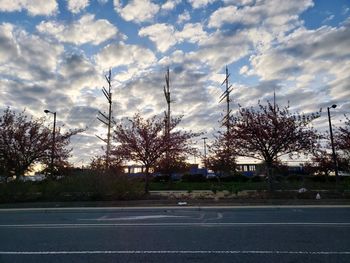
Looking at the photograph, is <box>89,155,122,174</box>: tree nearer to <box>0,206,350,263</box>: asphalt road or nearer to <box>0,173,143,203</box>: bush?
<box>0,173,143,203</box>: bush

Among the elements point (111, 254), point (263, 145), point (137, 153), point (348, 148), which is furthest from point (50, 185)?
point (348, 148)

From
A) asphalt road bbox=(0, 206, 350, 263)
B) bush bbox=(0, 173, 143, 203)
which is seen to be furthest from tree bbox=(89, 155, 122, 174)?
asphalt road bbox=(0, 206, 350, 263)

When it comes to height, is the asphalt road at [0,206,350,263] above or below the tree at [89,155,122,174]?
below

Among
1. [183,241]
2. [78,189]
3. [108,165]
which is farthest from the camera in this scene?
[108,165]

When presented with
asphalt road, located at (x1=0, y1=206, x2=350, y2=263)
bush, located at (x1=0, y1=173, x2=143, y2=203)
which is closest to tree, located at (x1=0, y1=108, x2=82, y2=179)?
bush, located at (x1=0, y1=173, x2=143, y2=203)

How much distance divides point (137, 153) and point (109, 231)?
13.3 meters

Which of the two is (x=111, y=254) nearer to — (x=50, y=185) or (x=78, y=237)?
(x=78, y=237)

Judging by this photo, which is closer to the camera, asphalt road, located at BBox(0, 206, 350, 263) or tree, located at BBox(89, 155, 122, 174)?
asphalt road, located at BBox(0, 206, 350, 263)

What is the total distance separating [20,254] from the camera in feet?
23.0

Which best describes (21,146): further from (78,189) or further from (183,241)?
(183,241)

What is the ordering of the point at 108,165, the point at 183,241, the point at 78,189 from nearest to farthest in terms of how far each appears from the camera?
the point at 183,241 → the point at 78,189 → the point at 108,165

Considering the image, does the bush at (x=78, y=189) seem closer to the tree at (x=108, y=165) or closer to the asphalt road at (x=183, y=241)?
the tree at (x=108, y=165)

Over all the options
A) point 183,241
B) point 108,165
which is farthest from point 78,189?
point 183,241

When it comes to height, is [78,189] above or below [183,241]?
above
